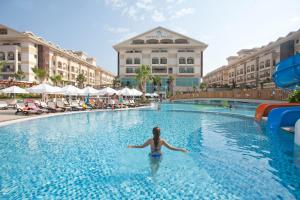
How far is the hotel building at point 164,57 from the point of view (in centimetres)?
7094

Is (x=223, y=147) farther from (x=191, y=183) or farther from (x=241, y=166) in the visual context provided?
(x=191, y=183)

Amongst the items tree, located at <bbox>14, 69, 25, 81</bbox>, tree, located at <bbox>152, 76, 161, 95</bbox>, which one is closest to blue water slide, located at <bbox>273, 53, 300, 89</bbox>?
tree, located at <bbox>152, 76, 161, 95</bbox>

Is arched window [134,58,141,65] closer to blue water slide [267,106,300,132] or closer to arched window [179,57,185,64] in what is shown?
arched window [179,57,185,64]

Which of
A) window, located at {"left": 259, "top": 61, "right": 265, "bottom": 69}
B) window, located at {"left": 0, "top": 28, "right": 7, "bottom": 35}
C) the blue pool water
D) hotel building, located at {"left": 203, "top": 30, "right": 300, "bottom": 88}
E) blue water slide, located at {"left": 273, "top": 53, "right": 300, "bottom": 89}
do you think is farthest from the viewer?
window, located at {"left": 259, "top": 61, "right": 265, "bottom": 69}

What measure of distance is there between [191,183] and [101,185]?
7.11 ft

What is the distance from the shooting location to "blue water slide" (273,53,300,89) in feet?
39.2

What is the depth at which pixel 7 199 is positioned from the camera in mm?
4371

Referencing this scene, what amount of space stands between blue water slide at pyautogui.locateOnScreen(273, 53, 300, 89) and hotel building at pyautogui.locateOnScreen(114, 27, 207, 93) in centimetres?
5685

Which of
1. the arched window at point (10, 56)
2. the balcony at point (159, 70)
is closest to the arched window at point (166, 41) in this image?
the balcony at point (159, 70)

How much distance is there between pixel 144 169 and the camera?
20.2 ft

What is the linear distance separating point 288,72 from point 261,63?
5339cm

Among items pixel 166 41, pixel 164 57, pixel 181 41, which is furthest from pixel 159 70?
pixel 181 41

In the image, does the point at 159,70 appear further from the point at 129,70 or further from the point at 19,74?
the point at 19,74

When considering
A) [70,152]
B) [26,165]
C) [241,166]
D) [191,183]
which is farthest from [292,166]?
[26,165]
